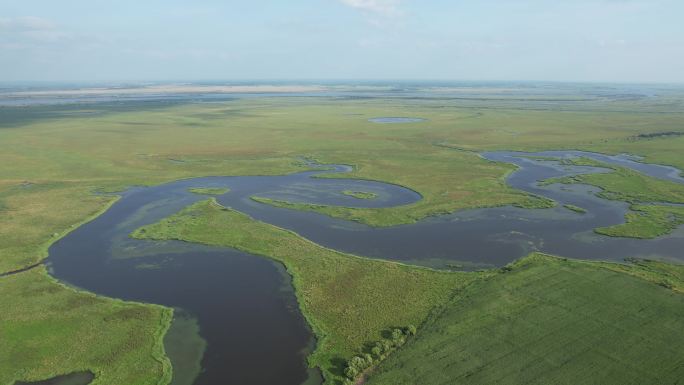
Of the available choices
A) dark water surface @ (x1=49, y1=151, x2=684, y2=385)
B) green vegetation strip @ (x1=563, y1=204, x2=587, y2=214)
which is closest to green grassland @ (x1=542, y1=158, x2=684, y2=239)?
dark water surface @ (x1=49, y1=151, x2=684, y2=385)

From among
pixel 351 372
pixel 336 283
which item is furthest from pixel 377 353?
pixel 336 283

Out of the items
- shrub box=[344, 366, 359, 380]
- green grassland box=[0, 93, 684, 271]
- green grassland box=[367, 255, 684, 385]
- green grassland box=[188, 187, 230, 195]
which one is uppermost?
green grassland box=[0, 93, 684, 271]

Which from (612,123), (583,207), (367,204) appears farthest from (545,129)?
(367,204)

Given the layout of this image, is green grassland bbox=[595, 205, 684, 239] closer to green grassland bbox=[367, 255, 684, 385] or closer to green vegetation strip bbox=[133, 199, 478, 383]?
green grassland bbox=[367, 255, 684, 385]

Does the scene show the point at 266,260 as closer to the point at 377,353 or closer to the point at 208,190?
the point at 377,353

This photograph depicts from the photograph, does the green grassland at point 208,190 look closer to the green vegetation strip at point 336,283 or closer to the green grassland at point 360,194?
the green vegetation strip at point 336,283

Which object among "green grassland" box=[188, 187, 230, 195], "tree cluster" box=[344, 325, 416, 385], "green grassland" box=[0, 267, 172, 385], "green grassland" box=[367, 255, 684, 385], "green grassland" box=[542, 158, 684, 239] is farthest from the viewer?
"green grassland" box=[188, 187, 230, 195]
